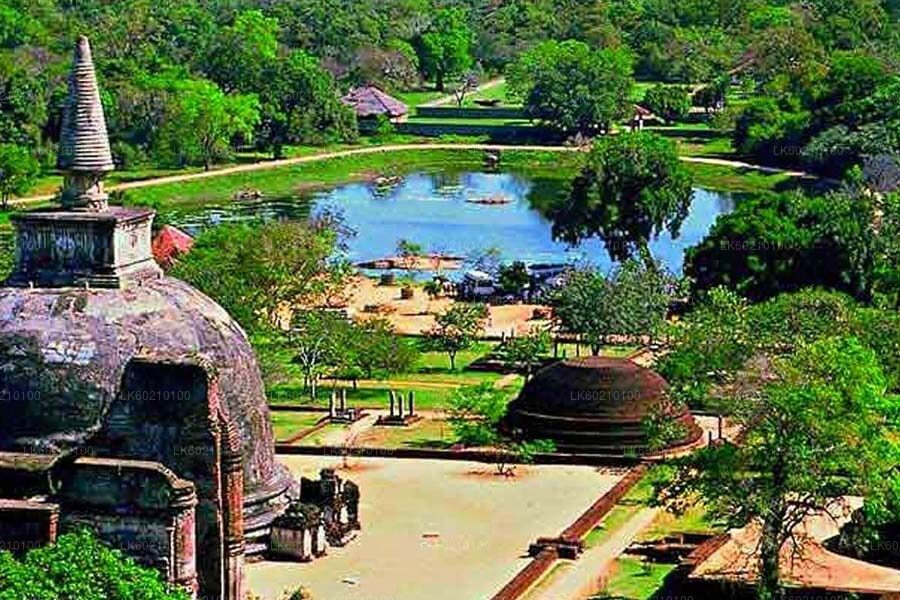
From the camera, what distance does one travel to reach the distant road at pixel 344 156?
412ft

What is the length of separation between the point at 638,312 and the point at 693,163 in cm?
6553

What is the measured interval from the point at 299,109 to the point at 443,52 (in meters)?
37.8

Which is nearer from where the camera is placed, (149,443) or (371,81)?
(149,443)

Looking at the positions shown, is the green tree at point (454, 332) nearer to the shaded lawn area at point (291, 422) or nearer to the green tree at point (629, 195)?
the shaded lawn area at point (291, 422)

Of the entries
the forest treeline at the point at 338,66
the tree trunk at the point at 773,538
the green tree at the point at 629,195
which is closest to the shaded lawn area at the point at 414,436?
the tree trunk at the point at 773,538

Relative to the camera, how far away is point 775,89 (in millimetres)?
151000

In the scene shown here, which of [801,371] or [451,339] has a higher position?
[801,371]

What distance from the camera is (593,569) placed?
45.6 metres

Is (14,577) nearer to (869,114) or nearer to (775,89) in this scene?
(869,114)

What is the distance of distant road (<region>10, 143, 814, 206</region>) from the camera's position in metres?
126

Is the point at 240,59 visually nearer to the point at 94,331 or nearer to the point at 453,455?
the point at 453,455

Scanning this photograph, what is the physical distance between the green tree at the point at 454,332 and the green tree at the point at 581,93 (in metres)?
75.6

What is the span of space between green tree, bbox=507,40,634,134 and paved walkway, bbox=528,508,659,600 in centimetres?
Result: 10025

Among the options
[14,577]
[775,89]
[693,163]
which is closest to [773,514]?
[14,577]
